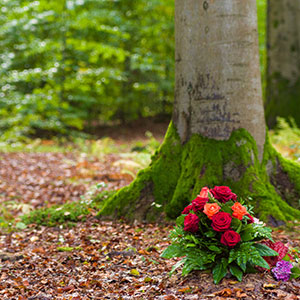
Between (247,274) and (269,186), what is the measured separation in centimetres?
164

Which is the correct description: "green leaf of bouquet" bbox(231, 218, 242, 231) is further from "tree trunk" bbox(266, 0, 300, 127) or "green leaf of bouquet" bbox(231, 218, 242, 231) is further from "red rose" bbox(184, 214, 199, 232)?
"tree trunk" bbox(266, 0, 300, 127)

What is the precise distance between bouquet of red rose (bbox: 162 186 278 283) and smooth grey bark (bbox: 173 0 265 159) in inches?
54.1

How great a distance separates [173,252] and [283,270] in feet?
2.81

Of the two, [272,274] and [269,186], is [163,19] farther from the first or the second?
[272,274]

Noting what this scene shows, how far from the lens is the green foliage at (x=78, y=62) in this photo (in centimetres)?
1191

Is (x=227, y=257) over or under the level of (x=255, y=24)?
under

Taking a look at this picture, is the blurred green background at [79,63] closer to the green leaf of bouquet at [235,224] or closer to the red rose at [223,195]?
the red rose at [223,195]

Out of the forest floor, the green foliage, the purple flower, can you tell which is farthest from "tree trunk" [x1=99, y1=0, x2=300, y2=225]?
the green foliage

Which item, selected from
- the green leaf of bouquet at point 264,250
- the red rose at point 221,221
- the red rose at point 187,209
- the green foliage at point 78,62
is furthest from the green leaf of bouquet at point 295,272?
the green foliage at point 78,62

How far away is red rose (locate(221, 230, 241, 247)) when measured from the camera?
9.15ft

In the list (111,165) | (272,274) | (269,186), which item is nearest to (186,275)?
(272,274)

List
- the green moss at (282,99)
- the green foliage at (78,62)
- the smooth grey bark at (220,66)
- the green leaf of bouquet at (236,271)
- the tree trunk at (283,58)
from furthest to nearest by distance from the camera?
the green foliage at (78,62)
the green moss at (282,99)
the tree trunk at (283,58)
the smooth grey bark at (220,66)
the green leaf of bouquet at (236,271)

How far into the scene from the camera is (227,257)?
2941 mm

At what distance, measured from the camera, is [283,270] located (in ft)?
9.27
